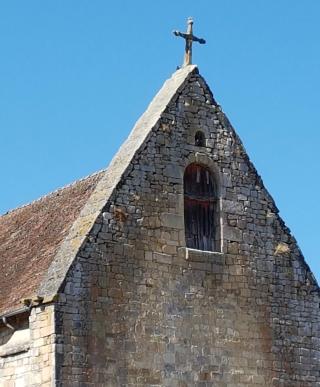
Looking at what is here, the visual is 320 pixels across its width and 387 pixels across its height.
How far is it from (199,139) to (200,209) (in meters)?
1.41

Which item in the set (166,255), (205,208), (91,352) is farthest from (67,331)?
(205,208)

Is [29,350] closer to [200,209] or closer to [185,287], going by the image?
[185,287]

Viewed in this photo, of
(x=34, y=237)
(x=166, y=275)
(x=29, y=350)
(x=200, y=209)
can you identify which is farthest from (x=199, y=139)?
(x=29, y=350)

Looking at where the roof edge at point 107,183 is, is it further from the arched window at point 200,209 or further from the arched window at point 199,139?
the arched window at point 200,209

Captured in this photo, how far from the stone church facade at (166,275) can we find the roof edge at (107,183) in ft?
0.12

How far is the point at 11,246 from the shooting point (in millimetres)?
26016

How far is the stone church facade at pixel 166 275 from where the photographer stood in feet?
73.9

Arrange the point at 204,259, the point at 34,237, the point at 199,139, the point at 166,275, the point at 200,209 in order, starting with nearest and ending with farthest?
the point at 166,275
the point at 204,259
the point at 200,209
the point at 199,139
the point at 34,237

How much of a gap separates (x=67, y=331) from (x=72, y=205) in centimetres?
375

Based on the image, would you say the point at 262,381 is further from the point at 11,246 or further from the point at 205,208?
the point at 11,246

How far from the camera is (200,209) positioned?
25031 millimetres

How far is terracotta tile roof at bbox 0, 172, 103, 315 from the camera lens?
23.4 meters

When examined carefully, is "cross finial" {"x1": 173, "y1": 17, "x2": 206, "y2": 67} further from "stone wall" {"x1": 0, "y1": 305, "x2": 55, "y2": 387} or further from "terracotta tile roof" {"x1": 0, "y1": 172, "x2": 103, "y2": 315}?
"stone wall" {"x1": 0, "y1": 305, "x2": 55, "y2": 387}

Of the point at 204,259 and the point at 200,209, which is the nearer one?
the point at 204,259
